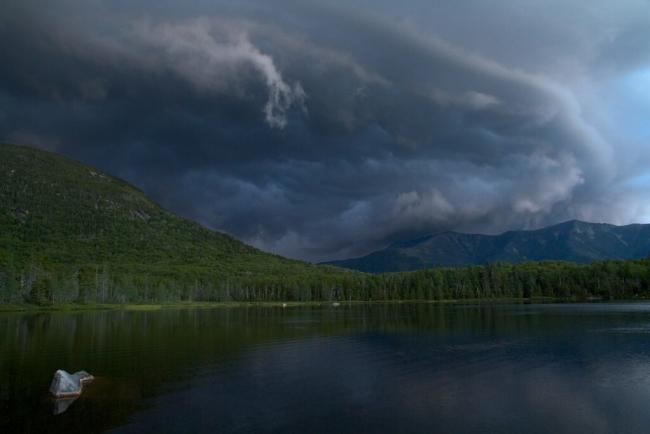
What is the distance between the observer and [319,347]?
74.1 m

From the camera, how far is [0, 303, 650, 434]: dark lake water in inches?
1315

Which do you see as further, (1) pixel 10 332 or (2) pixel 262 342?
(1) pixel 10 332

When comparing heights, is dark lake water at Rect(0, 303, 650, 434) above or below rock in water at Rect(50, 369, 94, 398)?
below

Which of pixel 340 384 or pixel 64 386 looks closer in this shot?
pixel 64 386

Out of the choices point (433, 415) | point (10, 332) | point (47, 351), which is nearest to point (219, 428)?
Result: point (433, 415)

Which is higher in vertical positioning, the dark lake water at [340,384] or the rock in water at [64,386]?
the rock in water at [64,386]

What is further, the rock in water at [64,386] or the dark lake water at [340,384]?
the rock in water at [64,386]

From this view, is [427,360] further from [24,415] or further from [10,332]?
[10,332]

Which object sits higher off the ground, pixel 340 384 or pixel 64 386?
pixel 64 386

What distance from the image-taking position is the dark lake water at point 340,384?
33.4 meters

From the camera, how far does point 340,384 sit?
46406 millimetres

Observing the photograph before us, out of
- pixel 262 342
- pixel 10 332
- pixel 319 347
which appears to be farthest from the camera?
pixel 10 332

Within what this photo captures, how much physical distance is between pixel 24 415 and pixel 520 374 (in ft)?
149

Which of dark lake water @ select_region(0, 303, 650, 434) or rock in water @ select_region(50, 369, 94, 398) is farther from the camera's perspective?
rock in water @ select_region(50, 369, 94, 398)
